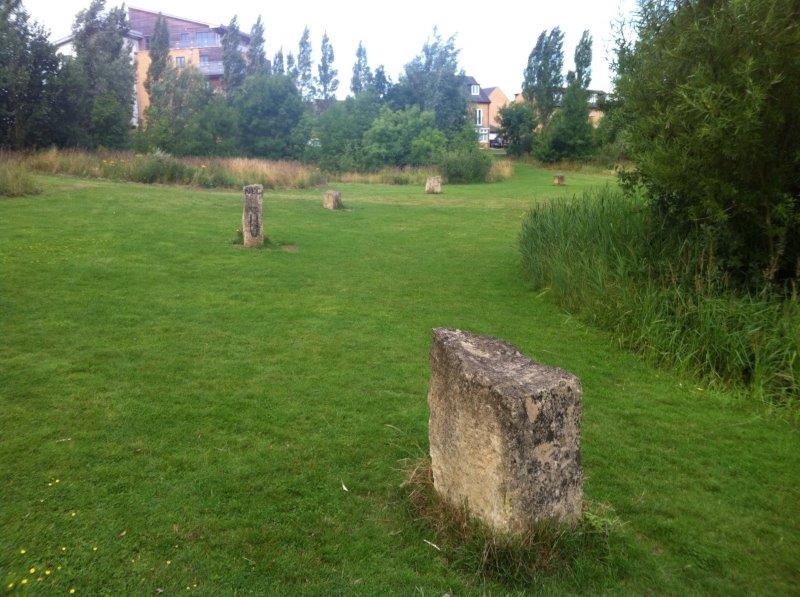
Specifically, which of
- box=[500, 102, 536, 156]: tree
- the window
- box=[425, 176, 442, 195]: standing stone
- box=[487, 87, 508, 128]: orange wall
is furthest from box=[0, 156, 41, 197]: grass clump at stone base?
box=[487, 87, 508, 128]: orange wall

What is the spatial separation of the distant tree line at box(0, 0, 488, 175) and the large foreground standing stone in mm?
28682

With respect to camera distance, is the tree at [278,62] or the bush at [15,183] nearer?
the bush at [15,183]

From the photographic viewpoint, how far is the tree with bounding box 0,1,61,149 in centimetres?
2638

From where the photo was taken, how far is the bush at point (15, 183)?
53.5 ft

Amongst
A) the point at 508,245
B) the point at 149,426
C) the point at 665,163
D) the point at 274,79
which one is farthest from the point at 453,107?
the point at 149,426

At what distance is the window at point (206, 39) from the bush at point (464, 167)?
1402 inches

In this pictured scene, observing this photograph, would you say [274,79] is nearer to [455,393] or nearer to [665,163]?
[665,163]

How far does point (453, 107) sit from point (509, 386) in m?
50.3

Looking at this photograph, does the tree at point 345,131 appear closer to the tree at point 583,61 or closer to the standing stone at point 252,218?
the tree at point 583,61


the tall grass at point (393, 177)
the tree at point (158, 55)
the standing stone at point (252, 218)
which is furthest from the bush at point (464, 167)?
the tree at point (158, 55)

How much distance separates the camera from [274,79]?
45281 millimetres

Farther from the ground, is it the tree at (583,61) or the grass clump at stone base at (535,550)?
the tree at (583,61)

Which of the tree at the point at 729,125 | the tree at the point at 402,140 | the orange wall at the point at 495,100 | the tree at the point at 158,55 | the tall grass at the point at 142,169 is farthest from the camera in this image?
the orange wall at the point at 495,100

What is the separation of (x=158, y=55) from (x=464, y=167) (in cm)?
2814
